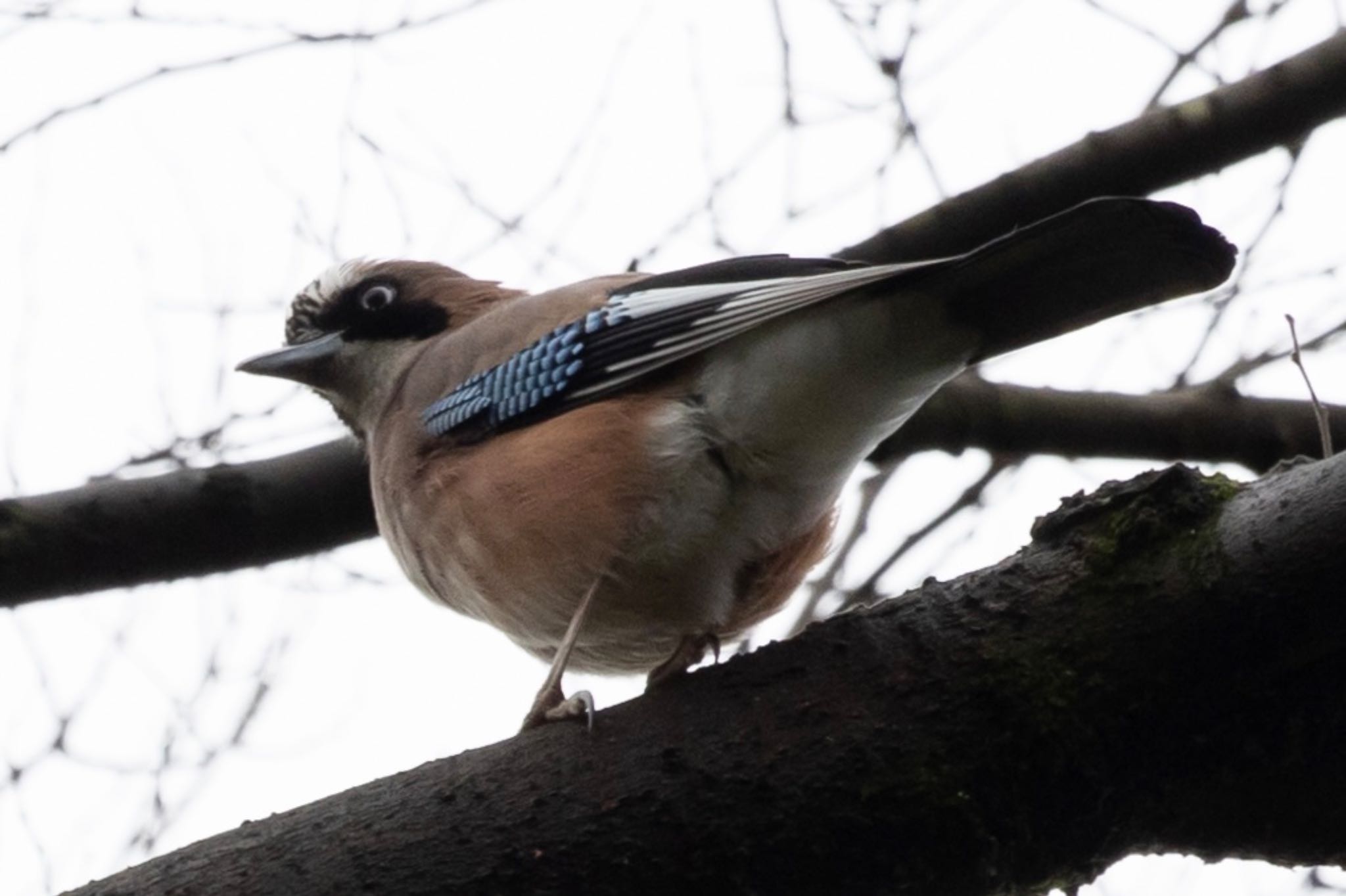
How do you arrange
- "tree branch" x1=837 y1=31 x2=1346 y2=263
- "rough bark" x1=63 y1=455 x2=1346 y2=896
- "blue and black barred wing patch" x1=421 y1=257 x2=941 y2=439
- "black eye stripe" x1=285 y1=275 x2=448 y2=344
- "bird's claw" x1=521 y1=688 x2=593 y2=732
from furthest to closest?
"black eye stripe" x1=285 y1=275 x2=448 y2=344
"tree branch" x1=837 y1=31 x2=1346 y2=263
"blue and black barred wing patch" x1=421 y1=257 x2=941 y2=439
"bird's claw" x1=521 y1=688 x2=593 y2=732
"rough bark" x1=63 y1=455 x2=1346 y2=896

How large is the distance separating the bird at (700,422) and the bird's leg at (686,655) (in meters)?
0.01

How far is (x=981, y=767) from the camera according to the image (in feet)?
11.1

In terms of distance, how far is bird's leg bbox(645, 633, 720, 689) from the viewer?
160 inches

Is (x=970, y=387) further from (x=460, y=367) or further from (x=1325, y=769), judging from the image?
(x=1325, y=769)

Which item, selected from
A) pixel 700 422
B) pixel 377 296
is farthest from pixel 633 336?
pixel 377 296

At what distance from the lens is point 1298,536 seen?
131 inches

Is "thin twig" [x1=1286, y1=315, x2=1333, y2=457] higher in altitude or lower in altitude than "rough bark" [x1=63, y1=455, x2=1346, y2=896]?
higher

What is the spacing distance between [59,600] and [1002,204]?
3297 mm

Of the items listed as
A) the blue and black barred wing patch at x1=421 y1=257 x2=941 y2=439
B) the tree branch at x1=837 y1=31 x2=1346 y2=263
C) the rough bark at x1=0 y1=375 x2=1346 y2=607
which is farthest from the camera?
the tree branch at x1=837 y1=31 x2=1346 y2=263

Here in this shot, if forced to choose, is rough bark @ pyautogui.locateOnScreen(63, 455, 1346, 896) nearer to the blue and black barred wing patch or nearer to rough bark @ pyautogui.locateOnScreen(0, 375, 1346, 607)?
the blue and black barred wing patch

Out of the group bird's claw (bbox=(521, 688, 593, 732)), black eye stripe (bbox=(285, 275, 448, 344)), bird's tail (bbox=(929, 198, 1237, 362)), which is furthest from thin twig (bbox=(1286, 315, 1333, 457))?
black eye stripe (bbox=(285, 275, 448, 344))

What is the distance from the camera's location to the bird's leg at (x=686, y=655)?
13.4ft

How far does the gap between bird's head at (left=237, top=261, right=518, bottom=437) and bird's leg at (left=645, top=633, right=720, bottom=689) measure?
1.98 meters

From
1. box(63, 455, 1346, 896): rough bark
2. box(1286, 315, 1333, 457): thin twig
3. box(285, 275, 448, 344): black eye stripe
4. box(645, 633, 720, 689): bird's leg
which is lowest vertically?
box(63, 455, 1346, 896): rough bark
